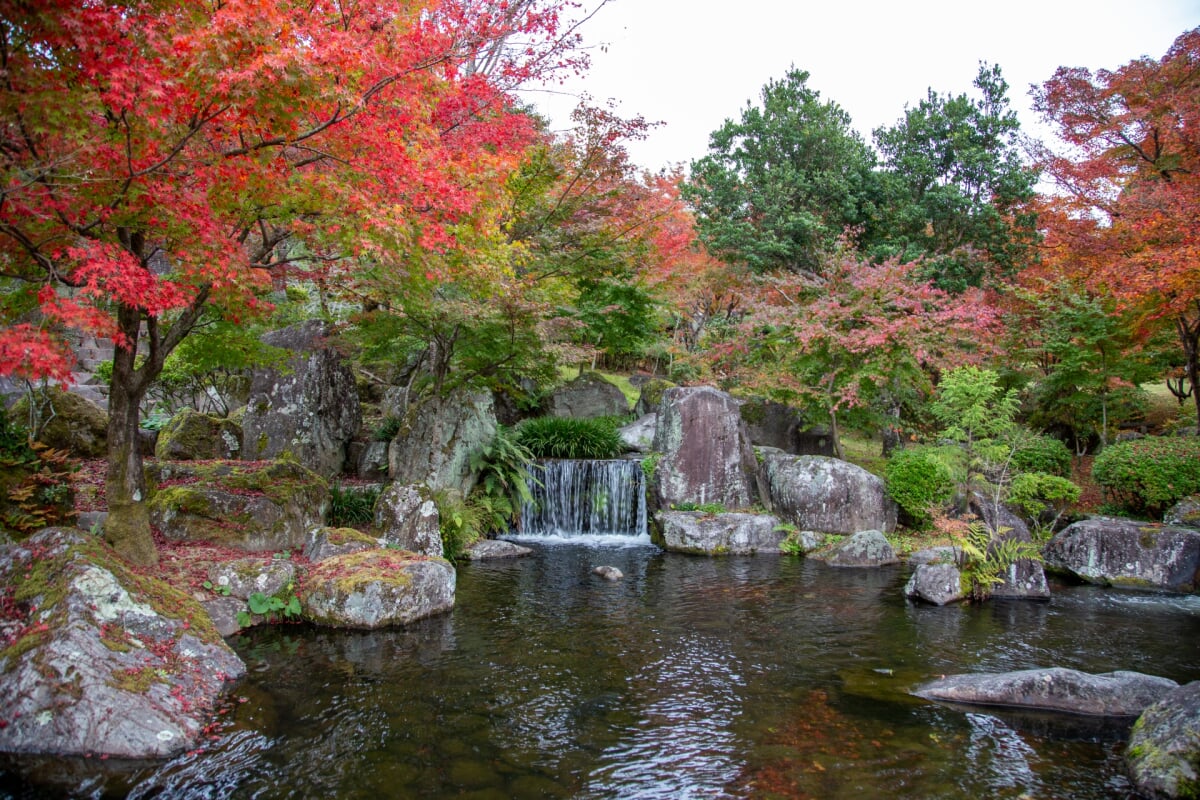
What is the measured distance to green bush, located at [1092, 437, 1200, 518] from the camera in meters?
11.1

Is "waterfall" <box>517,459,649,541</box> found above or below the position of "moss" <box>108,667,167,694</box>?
above

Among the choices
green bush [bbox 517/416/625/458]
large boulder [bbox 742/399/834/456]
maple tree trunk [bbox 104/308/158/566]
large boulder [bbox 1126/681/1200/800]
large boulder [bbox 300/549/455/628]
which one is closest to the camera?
large boulder [bbox 1126/681/1200/800]

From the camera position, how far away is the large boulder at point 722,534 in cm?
1213

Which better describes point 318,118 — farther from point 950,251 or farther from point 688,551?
point 950,251

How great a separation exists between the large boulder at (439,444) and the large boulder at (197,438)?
346 centimetres

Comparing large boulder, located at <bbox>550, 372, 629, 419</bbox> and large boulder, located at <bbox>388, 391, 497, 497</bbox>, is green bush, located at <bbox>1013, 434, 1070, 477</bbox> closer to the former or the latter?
large boulder, located at <bbox>550, 372, 629, 419</bbox>

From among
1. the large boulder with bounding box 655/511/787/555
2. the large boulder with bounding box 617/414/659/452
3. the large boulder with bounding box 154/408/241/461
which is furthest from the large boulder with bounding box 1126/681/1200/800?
the large boulder with bounding box 154/408/241/461

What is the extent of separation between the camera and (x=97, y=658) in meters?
4.93

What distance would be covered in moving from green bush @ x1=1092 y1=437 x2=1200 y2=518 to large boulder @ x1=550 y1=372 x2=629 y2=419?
11.0 meters

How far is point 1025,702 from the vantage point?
18.5ft

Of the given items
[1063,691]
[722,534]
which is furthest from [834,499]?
[1063,691]

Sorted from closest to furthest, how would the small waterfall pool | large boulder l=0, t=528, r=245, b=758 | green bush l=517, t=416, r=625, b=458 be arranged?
1. large boulder l=0, t=528, r=245, b=758
2. the small waterfall pool
3. green bush l=517, t=416, r=625, b=458

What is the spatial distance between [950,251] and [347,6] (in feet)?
55.8

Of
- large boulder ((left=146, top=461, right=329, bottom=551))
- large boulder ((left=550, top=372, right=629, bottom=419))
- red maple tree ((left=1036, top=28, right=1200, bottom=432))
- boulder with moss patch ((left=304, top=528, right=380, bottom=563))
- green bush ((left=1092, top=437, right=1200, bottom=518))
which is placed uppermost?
red maple tree ((left=1036, top=28, right=1200, bottom=432))
